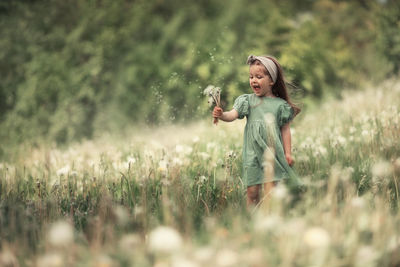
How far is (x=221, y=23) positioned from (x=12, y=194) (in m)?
8.72

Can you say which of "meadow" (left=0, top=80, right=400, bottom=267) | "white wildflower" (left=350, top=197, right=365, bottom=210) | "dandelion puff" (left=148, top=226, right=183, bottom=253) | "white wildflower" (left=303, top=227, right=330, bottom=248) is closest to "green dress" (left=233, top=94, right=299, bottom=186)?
"meadow" (left=0, top=80, right=400, bottom=267)

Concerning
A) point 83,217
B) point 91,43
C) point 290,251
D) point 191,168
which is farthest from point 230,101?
point 91,43

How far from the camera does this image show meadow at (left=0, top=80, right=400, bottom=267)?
156 centimetres

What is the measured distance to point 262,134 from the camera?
2928mm

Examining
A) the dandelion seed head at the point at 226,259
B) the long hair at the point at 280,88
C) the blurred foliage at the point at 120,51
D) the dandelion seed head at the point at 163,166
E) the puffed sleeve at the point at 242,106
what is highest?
the blurred foliage at the point at 120,51

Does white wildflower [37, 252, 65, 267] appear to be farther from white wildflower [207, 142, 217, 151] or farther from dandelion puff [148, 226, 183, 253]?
white wildflower [207, 142, 217, 151]

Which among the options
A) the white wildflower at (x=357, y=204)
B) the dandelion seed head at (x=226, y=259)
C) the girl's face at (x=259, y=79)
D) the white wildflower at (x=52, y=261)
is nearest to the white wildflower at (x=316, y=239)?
the dandelion seed head at (x=226, y=259)

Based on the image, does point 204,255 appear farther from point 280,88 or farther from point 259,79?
point 280,88

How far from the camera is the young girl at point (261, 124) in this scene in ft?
9.46

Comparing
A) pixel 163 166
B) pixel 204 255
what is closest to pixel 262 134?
pixel 163 166

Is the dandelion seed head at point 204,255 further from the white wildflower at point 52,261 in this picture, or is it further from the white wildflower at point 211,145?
the white wildflower at point 211,145

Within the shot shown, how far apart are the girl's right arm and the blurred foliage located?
581 cm

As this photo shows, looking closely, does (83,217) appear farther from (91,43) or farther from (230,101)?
(91,43)

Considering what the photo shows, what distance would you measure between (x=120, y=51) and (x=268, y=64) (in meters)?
9.11
